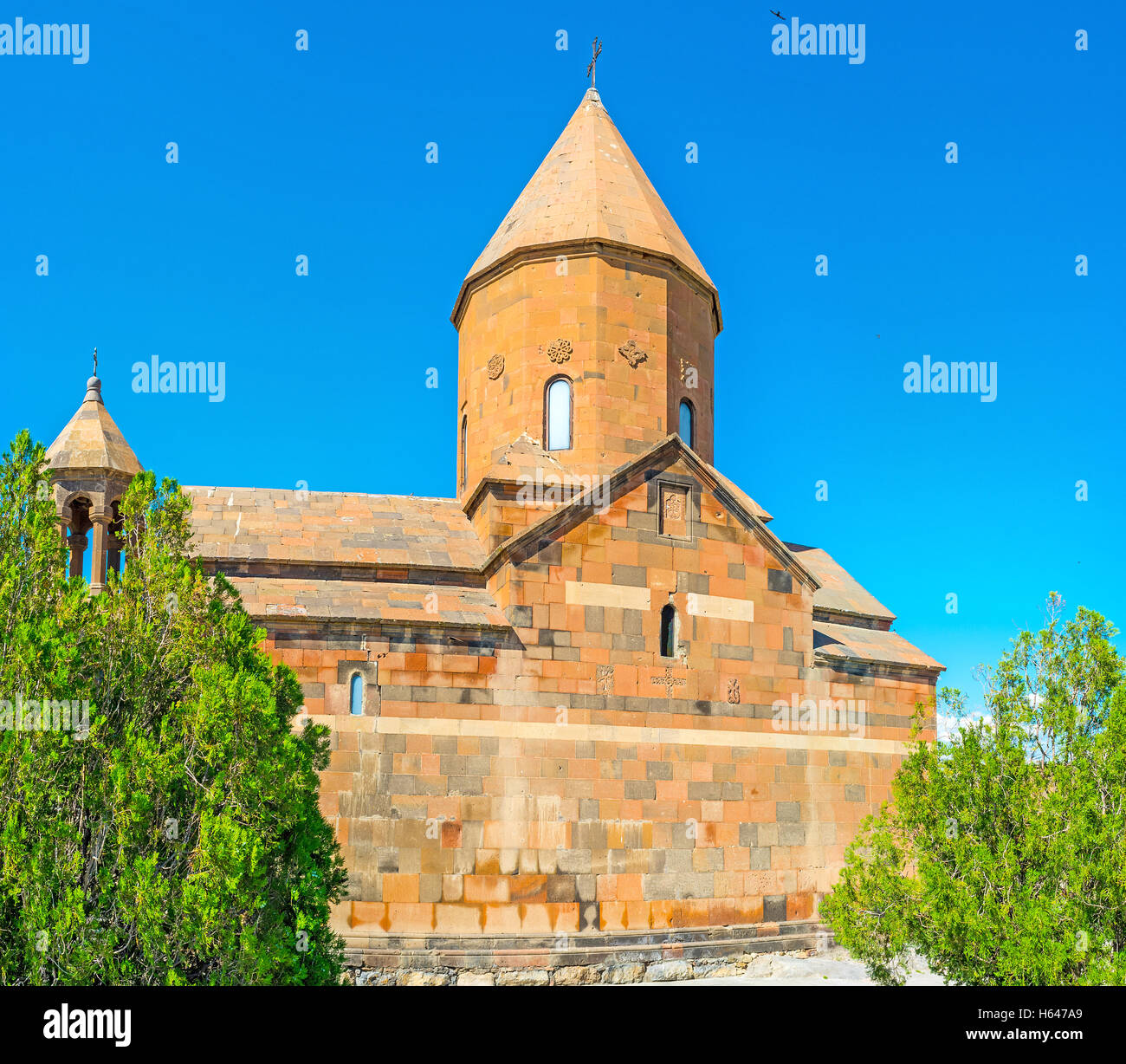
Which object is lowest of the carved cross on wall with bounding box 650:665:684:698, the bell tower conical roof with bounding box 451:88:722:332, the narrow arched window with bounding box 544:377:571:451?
the carved cross on wall with bounding box 650:665:684:698

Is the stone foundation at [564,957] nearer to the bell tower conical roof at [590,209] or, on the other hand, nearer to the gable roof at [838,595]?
the gable roof at [838,595]

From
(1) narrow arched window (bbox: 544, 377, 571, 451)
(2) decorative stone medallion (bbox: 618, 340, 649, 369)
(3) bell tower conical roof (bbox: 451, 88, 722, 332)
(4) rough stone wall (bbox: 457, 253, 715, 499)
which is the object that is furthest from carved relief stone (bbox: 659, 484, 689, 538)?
(3) bell tower conical roof (bbox: 451, 88, 722, 332)

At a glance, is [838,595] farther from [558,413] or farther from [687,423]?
[558,413]

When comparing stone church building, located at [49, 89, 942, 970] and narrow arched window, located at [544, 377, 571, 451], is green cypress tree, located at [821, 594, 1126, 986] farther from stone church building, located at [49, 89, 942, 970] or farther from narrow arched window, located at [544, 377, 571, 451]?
narrow arched window, located at [544, 377, 571, 451]

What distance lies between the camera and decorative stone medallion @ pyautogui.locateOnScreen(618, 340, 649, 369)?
15930mm

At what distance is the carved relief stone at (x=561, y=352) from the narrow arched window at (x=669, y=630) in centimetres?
429

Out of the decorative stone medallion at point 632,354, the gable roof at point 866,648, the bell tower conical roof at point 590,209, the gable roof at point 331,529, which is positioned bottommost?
the gable roof at point 866,648

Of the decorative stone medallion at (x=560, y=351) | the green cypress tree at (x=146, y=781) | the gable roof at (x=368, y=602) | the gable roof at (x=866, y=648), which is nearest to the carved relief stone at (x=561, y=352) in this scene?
the decorative stone medallion at (x=560, y=351)

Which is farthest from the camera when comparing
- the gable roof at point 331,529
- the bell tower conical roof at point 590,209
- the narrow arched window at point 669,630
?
the bell tower conical roof at point 590,209

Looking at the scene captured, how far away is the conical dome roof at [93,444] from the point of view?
13484 mm

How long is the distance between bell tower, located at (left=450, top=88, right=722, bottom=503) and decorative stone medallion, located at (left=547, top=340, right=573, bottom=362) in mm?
13
